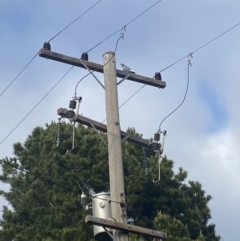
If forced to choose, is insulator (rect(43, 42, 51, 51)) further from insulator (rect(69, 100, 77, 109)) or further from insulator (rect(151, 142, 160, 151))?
insulator (rect(151, 142, 160, 151))

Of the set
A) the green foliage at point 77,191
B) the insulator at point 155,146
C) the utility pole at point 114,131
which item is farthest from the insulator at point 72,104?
the green foliage at point 77,191

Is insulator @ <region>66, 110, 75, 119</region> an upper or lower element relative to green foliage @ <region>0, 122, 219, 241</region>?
lower

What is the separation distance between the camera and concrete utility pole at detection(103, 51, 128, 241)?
10828 mm

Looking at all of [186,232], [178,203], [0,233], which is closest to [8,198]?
[0,233]

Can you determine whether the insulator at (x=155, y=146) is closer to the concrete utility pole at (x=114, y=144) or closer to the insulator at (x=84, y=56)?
the concrete utility pole at (x=114, y=144)

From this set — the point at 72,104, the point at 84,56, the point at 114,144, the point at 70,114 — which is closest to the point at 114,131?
the point at 114,144

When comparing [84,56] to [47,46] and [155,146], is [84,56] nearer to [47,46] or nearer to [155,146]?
[47,46]

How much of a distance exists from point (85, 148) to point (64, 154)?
33.7 inches

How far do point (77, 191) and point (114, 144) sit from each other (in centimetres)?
1333

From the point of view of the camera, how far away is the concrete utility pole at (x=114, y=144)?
1083cm

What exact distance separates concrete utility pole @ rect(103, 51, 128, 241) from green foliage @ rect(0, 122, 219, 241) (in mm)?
11268

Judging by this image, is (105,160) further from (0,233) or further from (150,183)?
(0,233)

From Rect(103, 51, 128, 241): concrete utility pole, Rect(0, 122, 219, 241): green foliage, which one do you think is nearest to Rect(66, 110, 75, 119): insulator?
Rect(103, 51, 128, 241): concrete utility pole

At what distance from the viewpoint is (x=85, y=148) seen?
87.1ft
